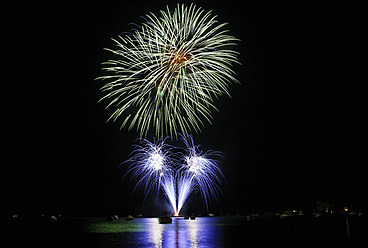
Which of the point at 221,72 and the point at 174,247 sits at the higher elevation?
the point at 221,72

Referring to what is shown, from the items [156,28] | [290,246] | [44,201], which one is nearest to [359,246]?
[290,246]

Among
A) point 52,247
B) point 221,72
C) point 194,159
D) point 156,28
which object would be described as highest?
point 156,28

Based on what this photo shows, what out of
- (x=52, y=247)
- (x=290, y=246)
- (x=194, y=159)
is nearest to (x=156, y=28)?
(x=290, y=246)

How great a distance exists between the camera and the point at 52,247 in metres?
38.0

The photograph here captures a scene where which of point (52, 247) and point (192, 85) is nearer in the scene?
point (192, 85)

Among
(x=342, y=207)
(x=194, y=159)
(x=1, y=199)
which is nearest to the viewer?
(x=194, y=159)

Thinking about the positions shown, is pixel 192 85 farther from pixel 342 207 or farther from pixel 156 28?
pixel 342 207

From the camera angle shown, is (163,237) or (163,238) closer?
(163,238)

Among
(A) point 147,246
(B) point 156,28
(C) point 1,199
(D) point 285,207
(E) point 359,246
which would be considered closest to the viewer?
(B) point 156,28

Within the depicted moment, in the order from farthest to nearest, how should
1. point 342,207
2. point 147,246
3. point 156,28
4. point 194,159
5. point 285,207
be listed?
1. point 285,207
2. point 342,207
3. point 194,159
4. point 147,246
5. point 156,28

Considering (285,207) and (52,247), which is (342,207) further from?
(52,247)

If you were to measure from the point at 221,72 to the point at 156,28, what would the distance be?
22.0 ft

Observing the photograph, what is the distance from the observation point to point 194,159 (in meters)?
55.9

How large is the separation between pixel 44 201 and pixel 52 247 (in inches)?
6610
